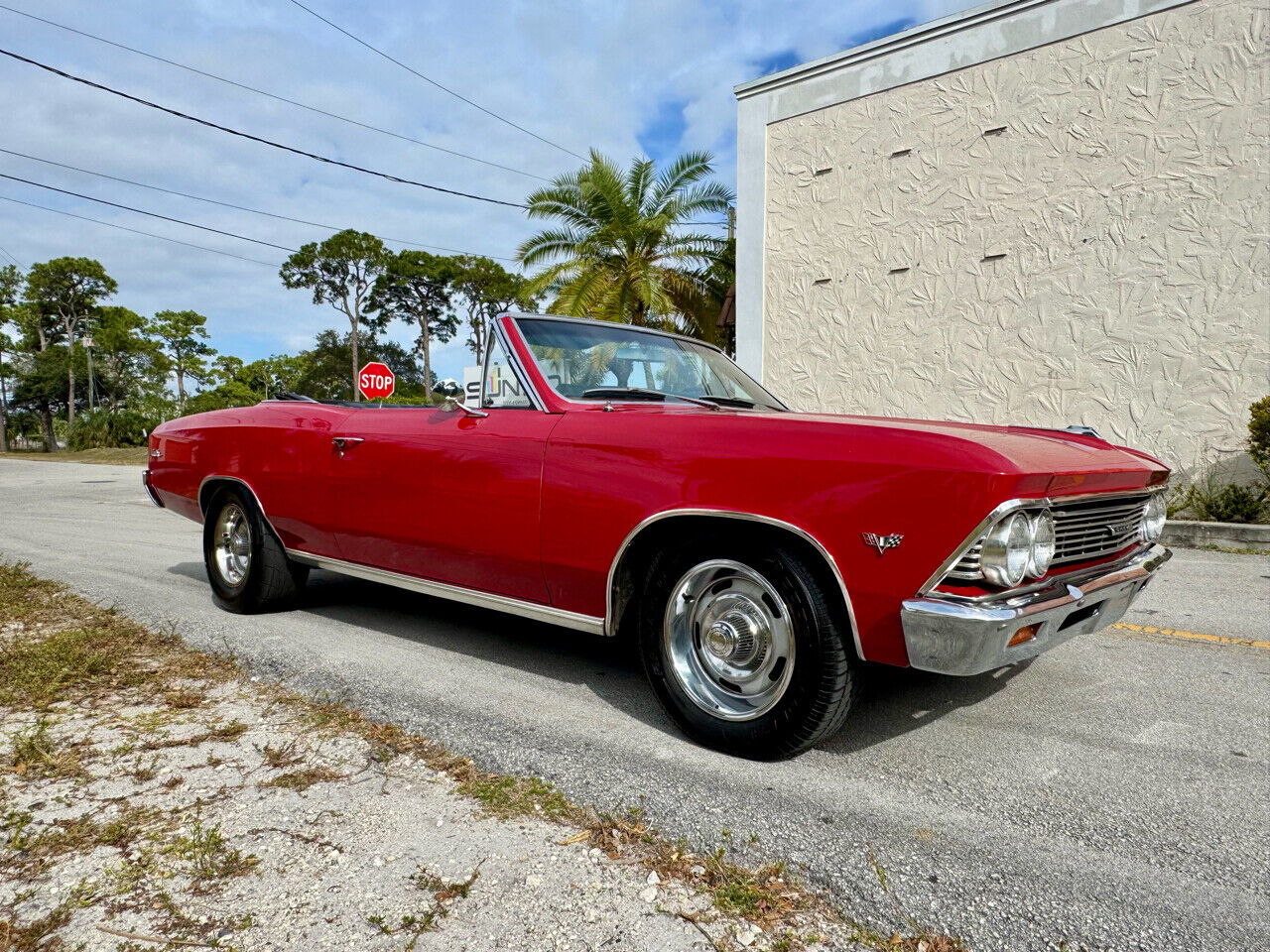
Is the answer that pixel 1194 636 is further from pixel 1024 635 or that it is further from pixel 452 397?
pixel 452 397

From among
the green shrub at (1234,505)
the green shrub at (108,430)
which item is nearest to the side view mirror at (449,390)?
the green shrub at (1234,505)

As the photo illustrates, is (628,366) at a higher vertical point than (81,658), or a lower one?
higher

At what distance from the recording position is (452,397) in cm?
390

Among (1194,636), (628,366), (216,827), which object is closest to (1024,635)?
(628,366)

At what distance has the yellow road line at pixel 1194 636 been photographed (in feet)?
14.7

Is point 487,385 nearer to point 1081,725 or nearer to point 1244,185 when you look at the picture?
point 1081,725

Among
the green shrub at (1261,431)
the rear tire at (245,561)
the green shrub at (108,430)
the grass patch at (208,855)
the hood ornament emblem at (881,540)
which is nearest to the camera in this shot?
the grass patch at (208,855)

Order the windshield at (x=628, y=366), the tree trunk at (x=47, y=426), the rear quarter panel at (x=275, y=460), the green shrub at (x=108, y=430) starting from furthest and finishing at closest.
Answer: the tree trunk at (x=47, y=426)
the green shrub at (x=108, y=430)
the rear quarter panel at (x=275, y=460)
the windshield at (x=628, y=366)

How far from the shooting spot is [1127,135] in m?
10.8

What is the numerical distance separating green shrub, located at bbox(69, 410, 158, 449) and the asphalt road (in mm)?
41981

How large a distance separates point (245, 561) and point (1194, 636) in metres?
5.42

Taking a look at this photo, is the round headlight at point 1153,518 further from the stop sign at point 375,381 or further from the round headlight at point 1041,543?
the stop sign at point 375,381

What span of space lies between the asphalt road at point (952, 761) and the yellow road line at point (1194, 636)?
80 millimetres

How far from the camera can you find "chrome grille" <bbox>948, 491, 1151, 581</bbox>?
95.4 inches
